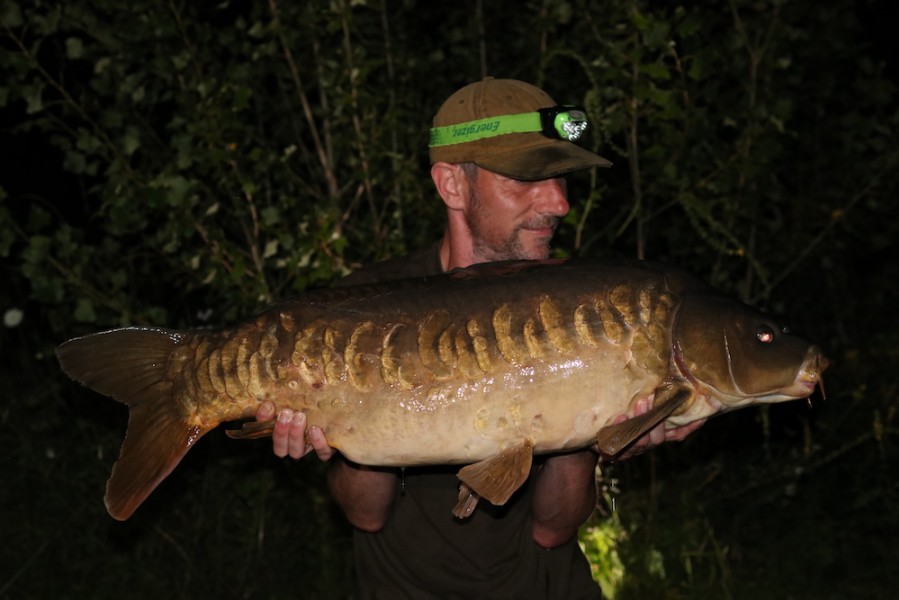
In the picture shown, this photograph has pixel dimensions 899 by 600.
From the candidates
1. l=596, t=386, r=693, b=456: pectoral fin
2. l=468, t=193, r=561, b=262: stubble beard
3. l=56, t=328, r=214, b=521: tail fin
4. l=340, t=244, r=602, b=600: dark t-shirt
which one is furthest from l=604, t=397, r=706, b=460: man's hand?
l=56, t=328, r=214, b=521: tail fin

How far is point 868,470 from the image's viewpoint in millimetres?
5176

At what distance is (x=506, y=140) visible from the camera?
2.77m

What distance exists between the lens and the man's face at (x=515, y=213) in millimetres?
2764

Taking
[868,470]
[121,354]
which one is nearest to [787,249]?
[868,470]

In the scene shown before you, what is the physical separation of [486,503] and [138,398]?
32.3 inches

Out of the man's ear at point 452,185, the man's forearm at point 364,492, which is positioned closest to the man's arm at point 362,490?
the man's forearm at point 364,492

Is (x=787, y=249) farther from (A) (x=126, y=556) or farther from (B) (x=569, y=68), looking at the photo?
(A) (x=126, y=556)

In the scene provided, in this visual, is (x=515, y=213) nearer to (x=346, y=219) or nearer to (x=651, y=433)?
(x=651, y=433)

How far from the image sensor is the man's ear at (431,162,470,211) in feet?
9.34

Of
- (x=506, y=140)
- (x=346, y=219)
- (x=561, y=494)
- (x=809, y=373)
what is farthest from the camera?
(x=346, y=219)

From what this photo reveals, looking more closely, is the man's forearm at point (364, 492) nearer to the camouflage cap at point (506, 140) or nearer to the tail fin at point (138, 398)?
the tail fin at point (138, 398)

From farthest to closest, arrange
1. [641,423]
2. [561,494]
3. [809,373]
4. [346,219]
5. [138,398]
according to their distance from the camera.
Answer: [346,219], [561,494], [138,398], [809,373], [641,423]

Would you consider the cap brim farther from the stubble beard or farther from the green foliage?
the green foliage

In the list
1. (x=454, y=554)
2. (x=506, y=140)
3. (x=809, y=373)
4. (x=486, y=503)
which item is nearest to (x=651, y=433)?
(x=809, y=373)
